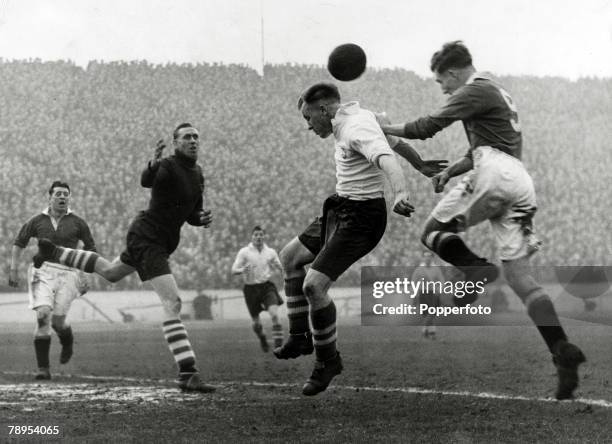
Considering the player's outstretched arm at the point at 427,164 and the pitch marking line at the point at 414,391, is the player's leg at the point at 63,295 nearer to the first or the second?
the pitch marking line at the point at 414,391

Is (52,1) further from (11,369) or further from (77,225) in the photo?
(11,369)

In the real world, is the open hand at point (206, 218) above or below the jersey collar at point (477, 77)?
below

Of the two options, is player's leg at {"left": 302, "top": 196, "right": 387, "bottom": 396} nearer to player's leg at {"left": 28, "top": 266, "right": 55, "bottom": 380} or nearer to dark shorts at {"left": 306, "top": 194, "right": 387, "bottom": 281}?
dark shorts at {"left": 306, "top": 194, "right": 387, "bottom": 281}

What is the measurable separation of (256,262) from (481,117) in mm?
7802

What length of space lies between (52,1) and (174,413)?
3.48 m

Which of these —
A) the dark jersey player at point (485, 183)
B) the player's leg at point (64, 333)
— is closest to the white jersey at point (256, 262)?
the player's leg at point (64, 333)

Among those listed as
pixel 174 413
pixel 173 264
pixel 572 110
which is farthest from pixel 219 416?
pixel 173 264

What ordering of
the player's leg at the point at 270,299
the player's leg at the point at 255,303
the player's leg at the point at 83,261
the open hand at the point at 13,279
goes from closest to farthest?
1. the player's leg at the point at 83,261
2. the open hand at the point at 13,279
3. the player's leg at the point at 270,299
4. the player's leg at the point at 255,303

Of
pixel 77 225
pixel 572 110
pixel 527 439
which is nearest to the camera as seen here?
pixel 527 439

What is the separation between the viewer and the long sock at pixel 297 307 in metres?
4.88

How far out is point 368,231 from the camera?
4699 millimetres

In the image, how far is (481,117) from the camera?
14.4 feet

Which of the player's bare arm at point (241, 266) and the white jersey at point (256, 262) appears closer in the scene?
the player's bare arm at point (241, 266)

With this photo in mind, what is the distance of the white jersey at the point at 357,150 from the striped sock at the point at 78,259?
278cm
